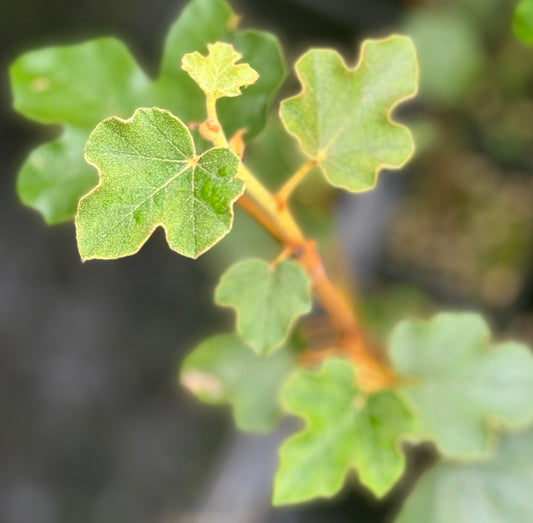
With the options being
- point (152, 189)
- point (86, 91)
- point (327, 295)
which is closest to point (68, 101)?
point (86, 91)

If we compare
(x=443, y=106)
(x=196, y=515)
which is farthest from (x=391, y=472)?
(x=196, y=515)

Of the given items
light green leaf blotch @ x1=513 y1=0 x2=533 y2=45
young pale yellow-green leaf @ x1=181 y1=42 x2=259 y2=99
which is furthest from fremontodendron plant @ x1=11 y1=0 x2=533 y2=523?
light green leaf blotch @ x1=513 y1=0 x2=533 y2=45

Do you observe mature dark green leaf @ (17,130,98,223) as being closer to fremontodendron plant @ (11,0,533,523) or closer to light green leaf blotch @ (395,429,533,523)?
fremontodendron plant @ (11,0,533,523)

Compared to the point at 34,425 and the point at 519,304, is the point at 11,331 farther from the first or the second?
the point at 519,304

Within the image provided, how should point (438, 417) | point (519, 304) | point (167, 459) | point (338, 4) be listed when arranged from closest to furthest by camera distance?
point (438, 417)
point (519, 304)
point (338, 4)
point (167, 459)

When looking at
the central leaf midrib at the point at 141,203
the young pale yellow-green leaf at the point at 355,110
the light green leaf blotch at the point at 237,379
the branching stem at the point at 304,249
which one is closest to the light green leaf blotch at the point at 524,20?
the young pale yellow-green leaf at the point at 355,110

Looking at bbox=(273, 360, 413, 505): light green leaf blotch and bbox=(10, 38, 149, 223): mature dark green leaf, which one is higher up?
bbox=(10, 38, 149, 223): mature dark green leaf

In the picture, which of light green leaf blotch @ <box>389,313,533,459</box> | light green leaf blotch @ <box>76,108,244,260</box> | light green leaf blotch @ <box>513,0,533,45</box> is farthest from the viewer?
light green leaf blotch @ <box>389,313,533,459</box>
